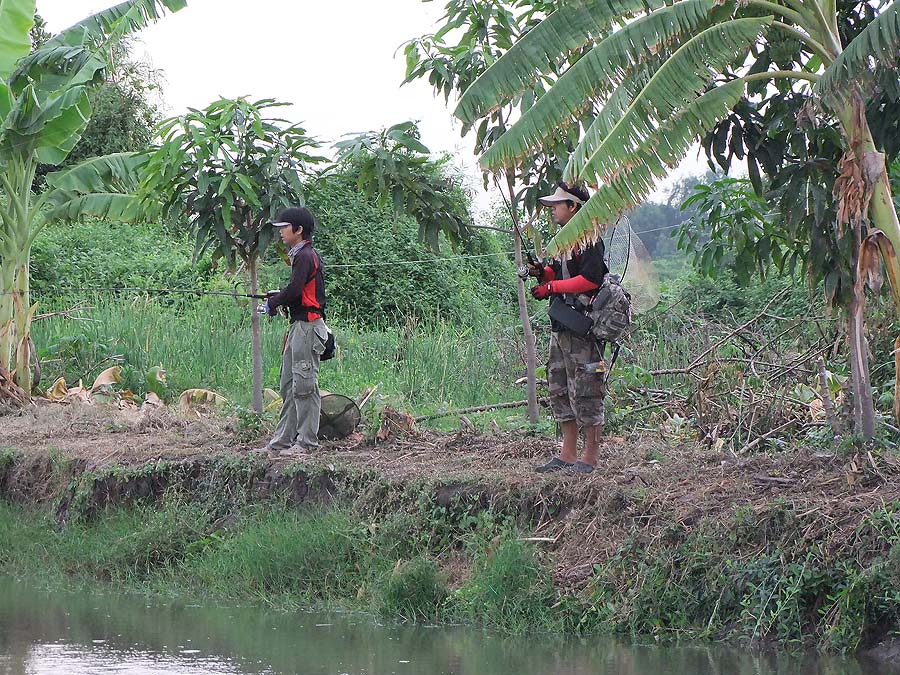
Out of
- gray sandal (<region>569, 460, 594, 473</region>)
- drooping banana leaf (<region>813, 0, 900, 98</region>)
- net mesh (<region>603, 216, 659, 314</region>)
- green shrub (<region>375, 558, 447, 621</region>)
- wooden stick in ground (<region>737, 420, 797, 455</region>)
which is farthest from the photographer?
wooden stick in ground (<region>737, 420, 797, 455</region>)

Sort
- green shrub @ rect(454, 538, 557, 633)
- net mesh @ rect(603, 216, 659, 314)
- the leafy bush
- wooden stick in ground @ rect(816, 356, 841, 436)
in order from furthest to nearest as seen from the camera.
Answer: the leafy bush
net mesh @ rect(603, 216, 659, 314)
wooden stick in ground @ rect(816, 356, 841, 436)
green shrub @ rect(454, 538, 557, 633)

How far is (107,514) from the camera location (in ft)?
27.8

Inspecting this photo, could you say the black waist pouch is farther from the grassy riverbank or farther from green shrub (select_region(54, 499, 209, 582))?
green shrub (select_region(54, 499, 209, 582))

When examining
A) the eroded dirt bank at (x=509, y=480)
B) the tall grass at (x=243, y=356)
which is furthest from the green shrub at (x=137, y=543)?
the tall grass at (x=243, y=356)

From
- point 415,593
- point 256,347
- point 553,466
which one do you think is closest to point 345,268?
point 256,347

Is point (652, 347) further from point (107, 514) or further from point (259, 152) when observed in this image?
point (107, 514)

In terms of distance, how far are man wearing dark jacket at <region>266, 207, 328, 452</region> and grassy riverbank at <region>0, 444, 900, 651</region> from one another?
1.90ft

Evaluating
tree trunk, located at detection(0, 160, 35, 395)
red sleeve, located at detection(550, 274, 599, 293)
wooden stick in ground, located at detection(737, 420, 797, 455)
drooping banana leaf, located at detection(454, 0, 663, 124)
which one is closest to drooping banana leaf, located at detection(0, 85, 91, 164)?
tree trunk, located at detection(0, 160, 35, 395)

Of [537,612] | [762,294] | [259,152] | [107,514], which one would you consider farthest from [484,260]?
[537,612]

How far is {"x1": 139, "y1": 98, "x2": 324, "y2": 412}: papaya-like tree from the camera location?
9.23 metres

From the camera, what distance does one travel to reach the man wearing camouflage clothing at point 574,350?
6.93 m

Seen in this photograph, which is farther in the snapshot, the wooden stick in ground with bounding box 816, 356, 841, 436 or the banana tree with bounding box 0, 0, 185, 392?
the banana tree with bounding box 0, 0, 185, 392

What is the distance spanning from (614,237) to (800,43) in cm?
170

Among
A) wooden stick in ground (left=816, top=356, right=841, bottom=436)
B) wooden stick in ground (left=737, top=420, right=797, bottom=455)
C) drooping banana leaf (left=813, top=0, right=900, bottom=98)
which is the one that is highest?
drooping banana leaf (left=813, top=0, right=900, bottom=98)
